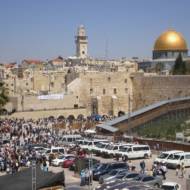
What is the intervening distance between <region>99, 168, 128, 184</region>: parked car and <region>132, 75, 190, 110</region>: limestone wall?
106 ft

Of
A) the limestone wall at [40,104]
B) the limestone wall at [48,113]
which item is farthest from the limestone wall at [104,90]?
the limestone wall at [48,113]

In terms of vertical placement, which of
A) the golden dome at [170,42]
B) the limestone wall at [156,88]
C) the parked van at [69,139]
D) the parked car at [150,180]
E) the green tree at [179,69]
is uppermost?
the golden dome at [170,42]

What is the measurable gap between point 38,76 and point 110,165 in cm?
4141

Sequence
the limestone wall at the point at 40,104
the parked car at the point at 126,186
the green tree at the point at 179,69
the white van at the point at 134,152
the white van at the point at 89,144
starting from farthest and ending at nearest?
the green tree at the point at 179,69, the limestone wall at the point at 40,104, the white van at the point at 89,144, the white van at the point at 134,152, the parked car at the point at 126,186

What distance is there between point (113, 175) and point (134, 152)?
20.7 ft

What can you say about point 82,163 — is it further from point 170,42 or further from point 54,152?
point 170,42

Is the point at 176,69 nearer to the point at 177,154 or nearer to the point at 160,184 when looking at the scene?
the point at 177,154

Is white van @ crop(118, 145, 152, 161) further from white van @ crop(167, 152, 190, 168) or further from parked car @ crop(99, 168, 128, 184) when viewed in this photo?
parked car @ crop(99, 168, 128, 184)

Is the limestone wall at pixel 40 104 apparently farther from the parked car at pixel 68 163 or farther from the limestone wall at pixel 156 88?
the parked car at pixel 68 163

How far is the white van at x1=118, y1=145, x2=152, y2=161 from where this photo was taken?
24.9 metres

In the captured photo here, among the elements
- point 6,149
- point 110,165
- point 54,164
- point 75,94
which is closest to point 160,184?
point 110,165

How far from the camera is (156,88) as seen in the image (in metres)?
54.4

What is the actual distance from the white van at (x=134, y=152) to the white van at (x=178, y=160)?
2.51m

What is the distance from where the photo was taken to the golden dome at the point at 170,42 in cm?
8012
